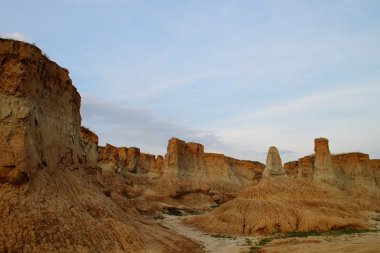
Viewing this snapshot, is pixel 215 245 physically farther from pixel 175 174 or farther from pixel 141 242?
pixel 175 174

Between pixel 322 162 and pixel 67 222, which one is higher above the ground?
pixel 322 162

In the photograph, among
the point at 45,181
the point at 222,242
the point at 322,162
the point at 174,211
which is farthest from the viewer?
the point at 322,162

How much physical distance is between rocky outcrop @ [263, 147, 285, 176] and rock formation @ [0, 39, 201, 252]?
19338 mm

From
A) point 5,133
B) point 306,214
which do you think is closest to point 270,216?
point 306,214

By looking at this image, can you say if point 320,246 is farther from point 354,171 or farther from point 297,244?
point 354,171

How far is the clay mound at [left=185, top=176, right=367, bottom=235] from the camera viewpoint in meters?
23.4

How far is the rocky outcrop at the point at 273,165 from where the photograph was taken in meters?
33.6

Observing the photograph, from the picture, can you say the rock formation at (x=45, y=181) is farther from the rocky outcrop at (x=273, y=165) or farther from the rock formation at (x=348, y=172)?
the rock formation at (x=348, y=172)

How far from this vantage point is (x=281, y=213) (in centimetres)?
2414

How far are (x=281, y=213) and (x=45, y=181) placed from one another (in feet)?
53.2

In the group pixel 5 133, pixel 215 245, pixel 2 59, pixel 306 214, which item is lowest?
pixel 215 245

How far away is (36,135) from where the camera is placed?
12625mm

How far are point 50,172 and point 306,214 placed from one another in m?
16.9

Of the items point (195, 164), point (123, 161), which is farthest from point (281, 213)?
point (123, 161)
